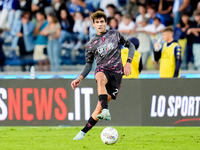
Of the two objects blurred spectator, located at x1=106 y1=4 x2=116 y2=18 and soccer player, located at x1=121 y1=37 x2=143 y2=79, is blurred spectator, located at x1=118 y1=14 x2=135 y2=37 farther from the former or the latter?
soccer player, located at x1=121 y1=37 x2=143 y2=79

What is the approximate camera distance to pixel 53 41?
13.7 meters

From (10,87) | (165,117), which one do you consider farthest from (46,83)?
(165,117)

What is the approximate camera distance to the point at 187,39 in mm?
12680

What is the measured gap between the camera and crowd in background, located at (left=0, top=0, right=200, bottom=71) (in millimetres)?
12789

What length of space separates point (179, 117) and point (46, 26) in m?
6.02

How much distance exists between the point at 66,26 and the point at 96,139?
272 inches

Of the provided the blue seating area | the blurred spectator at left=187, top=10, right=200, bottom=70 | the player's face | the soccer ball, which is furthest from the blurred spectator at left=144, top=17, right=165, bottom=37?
the soccer ball

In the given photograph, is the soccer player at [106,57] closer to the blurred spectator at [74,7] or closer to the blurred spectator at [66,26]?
the blurred spectator at [66,26]

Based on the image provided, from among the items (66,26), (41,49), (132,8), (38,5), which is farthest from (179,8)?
(38,5)

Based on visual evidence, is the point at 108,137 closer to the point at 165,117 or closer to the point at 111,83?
the point at 111,83

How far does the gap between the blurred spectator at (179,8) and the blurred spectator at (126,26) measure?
1255 mm

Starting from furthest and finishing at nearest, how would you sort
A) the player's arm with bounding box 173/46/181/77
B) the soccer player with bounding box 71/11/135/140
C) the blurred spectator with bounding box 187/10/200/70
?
1. the blurred spectator with bounding box 187/10/200/70
2. the player's arm with bounding box 173/46/181/77
3. the soccer player with bounding box 71/11/135/140

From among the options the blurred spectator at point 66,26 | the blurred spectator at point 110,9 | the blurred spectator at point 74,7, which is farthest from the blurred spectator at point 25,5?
the blurred spectator at point 110,9

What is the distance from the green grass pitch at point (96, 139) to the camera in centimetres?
664
